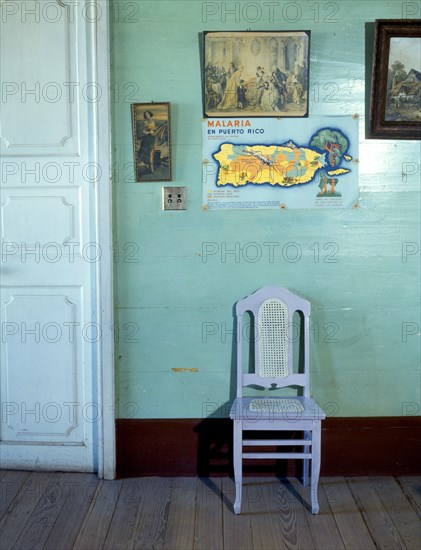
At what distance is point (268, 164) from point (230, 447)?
4.72 ft

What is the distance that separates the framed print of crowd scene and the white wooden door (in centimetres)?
56

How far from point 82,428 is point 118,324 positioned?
1.89 ft

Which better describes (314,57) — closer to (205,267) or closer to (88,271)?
(205,267)

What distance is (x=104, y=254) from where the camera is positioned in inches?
113

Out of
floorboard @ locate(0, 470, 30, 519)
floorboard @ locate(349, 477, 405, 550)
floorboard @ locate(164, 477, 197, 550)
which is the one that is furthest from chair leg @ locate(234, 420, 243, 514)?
floorboard @ locate(0, 470, 30, 519)

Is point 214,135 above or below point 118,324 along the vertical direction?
above

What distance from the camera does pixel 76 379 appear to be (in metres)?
3.01

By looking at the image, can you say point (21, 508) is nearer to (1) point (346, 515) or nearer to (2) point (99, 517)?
(2) point (99, 517)

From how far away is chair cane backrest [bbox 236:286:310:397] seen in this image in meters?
2.88

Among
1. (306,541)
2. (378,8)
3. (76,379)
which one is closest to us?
(306,541)

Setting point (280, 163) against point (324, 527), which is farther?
point (280, 163)

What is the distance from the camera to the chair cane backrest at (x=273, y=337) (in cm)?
288

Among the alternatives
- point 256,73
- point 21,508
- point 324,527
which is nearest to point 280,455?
point 324,527

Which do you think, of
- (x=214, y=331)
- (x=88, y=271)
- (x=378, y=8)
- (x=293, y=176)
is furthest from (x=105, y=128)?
(x=378, y=8)
